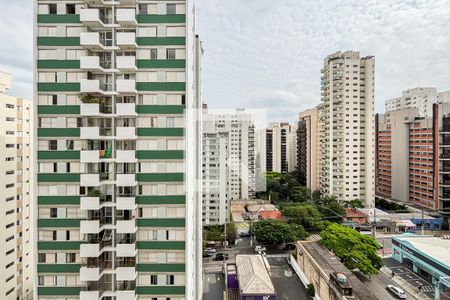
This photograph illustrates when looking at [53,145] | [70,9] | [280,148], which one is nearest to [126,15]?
[70,9]

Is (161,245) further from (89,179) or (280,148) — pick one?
(280,148)

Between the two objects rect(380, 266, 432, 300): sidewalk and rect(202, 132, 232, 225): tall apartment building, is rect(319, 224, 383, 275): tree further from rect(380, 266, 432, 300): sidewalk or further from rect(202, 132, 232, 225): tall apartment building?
rect(202, 132, 232, 225): tall apartment building

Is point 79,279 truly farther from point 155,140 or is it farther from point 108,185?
point 155,140

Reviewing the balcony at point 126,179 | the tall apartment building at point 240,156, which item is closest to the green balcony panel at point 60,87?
the balcony at point 126,179

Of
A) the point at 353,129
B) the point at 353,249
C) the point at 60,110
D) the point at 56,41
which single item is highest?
the point at 56,41

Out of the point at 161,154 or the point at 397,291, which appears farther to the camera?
the point at 397,291
